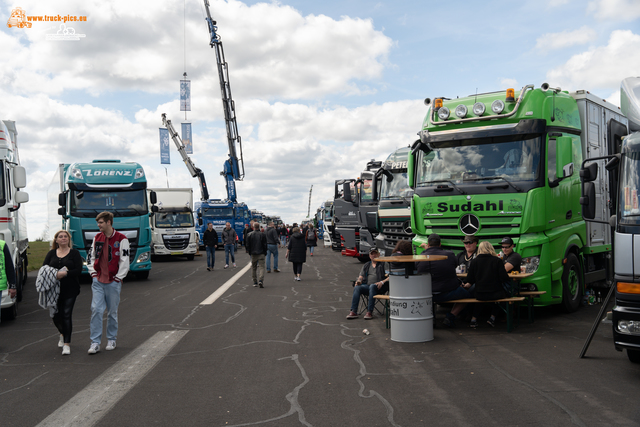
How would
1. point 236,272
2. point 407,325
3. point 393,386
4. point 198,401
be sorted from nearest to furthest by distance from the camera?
point 198,401, point 393,386, point 407,325, point 236,272

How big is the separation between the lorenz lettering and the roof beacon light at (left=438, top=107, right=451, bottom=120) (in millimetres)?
1612

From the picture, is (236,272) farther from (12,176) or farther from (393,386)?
(393,386)

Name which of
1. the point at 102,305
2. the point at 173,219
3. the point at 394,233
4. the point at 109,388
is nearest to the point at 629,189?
the point at 109,388

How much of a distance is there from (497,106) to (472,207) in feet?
5.88

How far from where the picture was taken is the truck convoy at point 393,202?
15.6 m

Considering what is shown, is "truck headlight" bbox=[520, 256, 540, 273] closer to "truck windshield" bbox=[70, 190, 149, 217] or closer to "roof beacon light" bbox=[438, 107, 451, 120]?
"roof beacon light" bbox=[438, 107, 451, 120]

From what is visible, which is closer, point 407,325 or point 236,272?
point 407,325

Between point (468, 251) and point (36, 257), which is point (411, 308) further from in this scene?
point (36, 257)

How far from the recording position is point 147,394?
18.9ft

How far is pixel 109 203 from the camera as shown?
17.8 metres

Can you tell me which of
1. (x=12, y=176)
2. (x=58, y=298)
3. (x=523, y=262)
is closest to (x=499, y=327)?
(x=523, y=262)

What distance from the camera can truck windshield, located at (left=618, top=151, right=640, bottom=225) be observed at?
6.21 meters

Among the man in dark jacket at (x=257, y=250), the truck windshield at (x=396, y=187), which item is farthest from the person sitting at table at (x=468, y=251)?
the man in dark jacket at (x=257, y=250)

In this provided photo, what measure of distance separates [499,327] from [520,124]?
3375mm
